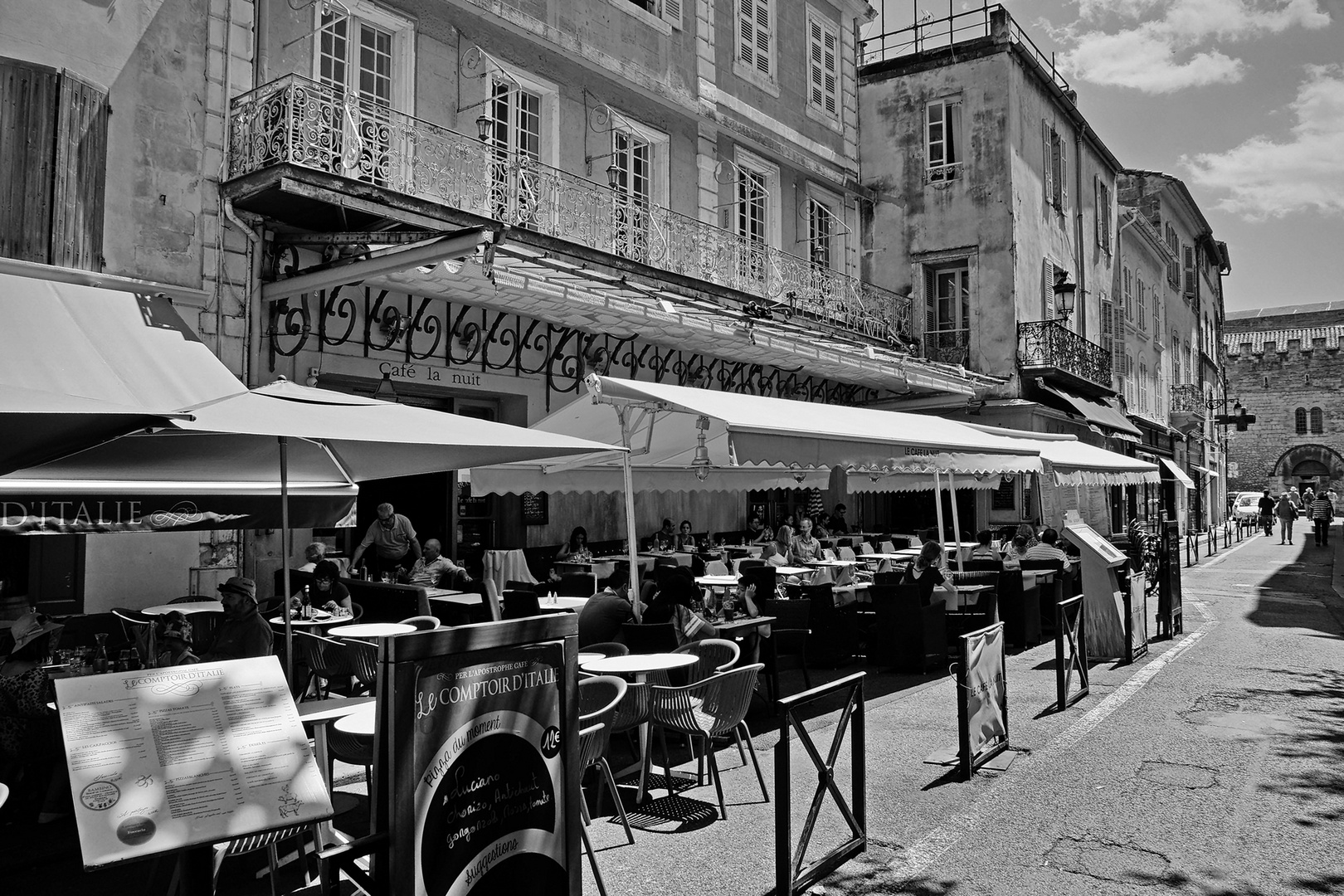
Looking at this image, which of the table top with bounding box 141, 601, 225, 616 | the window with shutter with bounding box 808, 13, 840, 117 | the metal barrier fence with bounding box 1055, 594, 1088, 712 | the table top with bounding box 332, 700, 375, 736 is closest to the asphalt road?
the metal barrier fence with bounding box 1055, 594, 1088, 712

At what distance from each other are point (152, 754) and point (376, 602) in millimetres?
7272

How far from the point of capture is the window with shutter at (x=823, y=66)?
2106 centimetres

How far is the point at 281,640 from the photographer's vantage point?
758 cm

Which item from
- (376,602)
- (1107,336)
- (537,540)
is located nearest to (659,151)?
(537,540)

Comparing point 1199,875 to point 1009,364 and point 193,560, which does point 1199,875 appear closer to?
point 193,560

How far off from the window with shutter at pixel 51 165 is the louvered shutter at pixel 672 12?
31.9ft

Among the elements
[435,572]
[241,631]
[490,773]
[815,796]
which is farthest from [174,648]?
Result: [435,572]

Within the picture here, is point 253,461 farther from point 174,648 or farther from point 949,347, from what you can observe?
point 949,347

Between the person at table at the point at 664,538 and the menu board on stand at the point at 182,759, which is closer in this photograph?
the menu board on stand at the point at 182,759

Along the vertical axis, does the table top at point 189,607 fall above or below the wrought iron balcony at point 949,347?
below

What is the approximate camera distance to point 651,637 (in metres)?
6.98

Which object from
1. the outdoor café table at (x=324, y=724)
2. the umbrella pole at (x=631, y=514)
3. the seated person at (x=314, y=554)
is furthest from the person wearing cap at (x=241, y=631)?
the seated person at (x=314, y=554)

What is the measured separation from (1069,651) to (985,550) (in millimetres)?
7767

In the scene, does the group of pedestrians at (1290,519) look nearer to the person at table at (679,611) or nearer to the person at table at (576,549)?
the person at table at (576,549)
